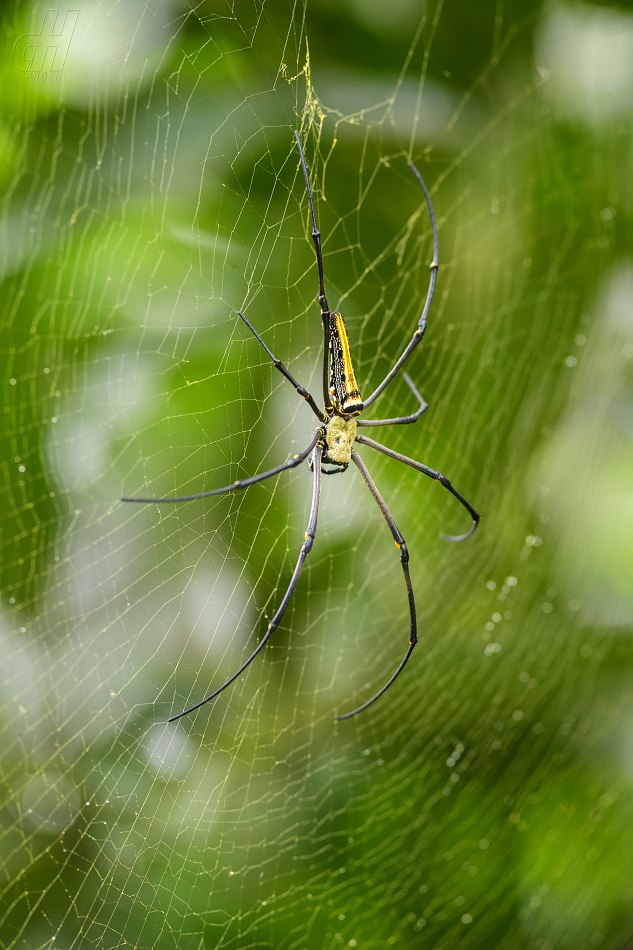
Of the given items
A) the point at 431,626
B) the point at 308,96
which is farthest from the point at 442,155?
the point at 431,626

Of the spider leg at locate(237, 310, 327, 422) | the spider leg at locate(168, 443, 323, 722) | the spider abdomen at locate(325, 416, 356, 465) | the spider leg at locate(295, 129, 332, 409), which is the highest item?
the spider leg at locate(295, 129, 332, 409)

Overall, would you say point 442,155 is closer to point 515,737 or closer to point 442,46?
point 442,46

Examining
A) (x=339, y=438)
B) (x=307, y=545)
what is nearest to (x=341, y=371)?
(x=339, y=438)

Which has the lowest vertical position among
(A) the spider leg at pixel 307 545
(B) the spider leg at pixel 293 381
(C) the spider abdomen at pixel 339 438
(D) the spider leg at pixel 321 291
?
(A) the spider leg at pixel 307 545

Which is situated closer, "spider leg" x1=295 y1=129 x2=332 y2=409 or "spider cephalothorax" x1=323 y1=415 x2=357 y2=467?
"spider leg" x1=295 y1=129 x2=332 y2=409

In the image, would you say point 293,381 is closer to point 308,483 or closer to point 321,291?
point 321,291

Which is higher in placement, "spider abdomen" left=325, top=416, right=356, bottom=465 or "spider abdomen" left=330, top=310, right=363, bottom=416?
"spider abdomen" left=330, top=310, right=363, bottom=416
